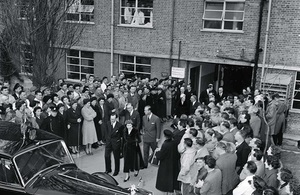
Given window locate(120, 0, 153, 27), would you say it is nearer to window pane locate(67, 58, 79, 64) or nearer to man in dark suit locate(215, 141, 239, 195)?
window pane locate(67, 58, 79, 64)

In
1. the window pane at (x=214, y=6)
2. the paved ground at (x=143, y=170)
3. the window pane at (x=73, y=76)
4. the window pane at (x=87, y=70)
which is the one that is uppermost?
the window pane at (x=214, y=6)

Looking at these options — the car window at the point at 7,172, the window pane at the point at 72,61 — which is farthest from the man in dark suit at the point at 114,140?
the window pane at the point at 72,61

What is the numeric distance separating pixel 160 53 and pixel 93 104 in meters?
6.47

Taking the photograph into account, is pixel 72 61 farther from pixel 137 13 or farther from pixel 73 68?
pixel 137 13

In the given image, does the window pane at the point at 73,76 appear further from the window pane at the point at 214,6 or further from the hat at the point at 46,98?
the hat at the point at 46,98

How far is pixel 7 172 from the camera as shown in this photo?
6016 mm

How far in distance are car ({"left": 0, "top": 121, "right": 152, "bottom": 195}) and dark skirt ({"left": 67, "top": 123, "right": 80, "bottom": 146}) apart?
3326 mm

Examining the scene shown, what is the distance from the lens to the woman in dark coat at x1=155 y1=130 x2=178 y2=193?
25.8ft

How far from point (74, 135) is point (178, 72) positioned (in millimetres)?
6992

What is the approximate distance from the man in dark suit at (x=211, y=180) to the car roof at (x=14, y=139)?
3103 millimetres

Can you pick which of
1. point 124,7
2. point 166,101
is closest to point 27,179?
point 166,101

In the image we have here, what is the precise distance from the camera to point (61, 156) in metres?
7.01

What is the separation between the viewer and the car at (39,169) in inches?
236

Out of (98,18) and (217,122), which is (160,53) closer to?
(98,18)
